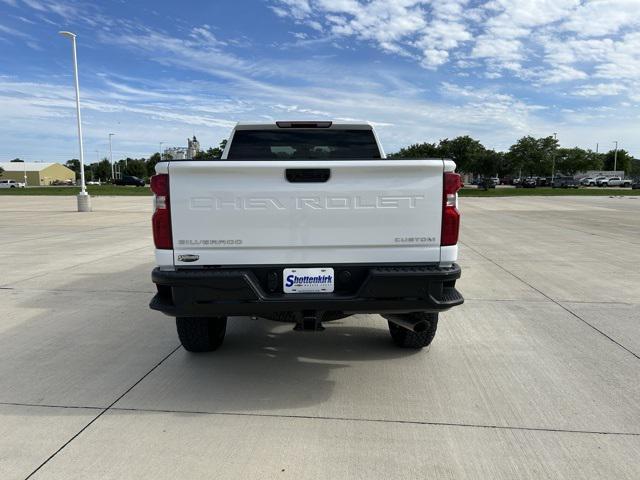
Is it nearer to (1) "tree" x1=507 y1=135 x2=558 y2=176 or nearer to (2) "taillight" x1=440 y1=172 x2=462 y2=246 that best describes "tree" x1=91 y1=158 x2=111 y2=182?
(1) "tree" x1=507 y1=135 x2=558 y2=176

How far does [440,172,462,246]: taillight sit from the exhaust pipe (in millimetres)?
727

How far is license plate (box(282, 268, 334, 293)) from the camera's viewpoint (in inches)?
131

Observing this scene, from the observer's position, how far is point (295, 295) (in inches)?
130

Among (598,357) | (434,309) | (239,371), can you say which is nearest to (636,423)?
(598,357)

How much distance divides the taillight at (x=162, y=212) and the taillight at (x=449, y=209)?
184 centimetres

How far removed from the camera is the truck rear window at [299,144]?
5062 millimetres

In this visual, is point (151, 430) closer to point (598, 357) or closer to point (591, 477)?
point (591, 477)

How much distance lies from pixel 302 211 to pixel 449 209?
100 cm

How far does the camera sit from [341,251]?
131 inches

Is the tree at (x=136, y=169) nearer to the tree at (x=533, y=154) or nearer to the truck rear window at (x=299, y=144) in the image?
the tree at (x=533, y=154)

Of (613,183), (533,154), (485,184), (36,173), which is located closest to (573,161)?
(533,154)

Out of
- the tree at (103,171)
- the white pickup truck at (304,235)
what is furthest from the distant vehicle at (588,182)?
the tree at (103,171)

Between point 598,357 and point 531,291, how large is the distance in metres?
2.45

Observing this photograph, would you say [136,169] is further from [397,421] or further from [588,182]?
[397,421]
